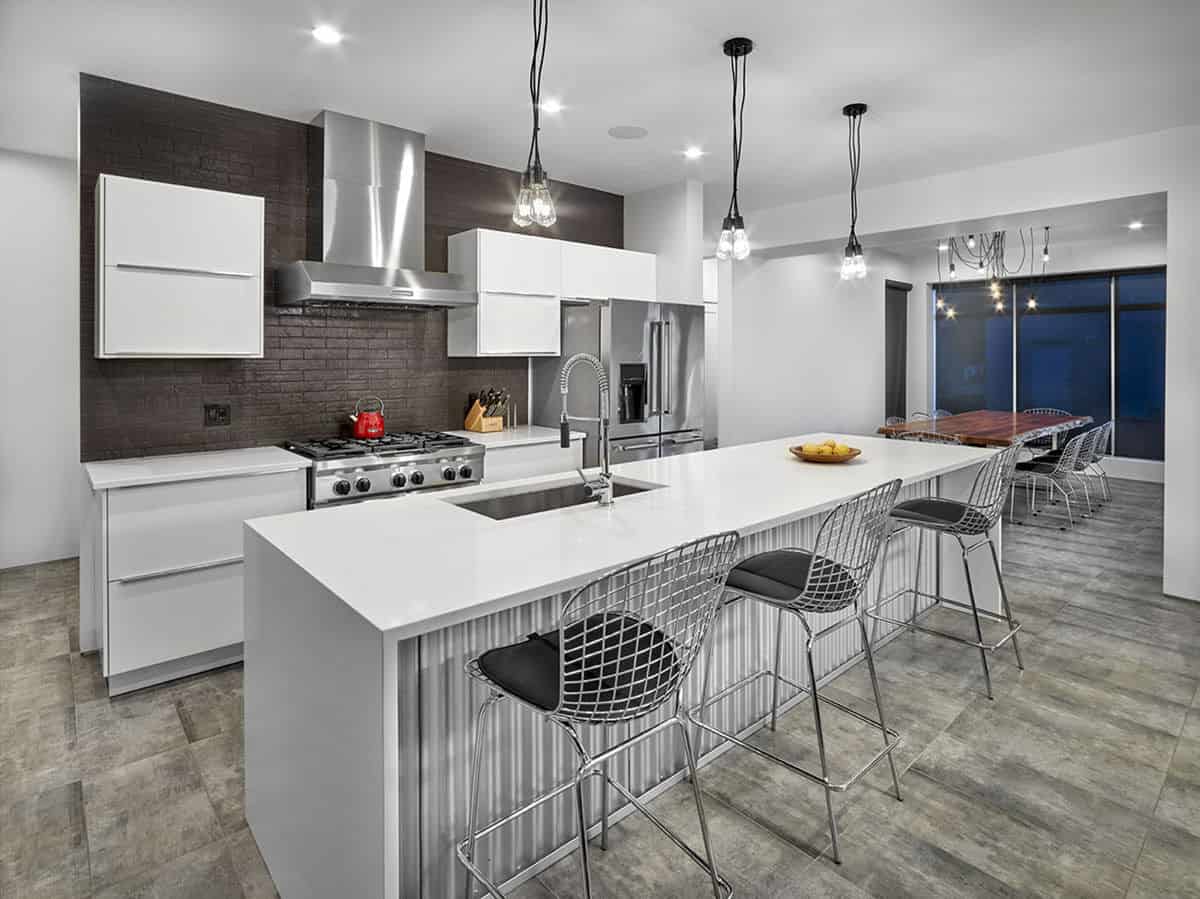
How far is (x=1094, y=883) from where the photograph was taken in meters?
1.91

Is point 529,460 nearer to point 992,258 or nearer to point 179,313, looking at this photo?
point 179,313

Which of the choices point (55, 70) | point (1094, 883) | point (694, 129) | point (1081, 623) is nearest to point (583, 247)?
point (694, 129)

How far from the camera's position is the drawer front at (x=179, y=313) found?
313 centimetres

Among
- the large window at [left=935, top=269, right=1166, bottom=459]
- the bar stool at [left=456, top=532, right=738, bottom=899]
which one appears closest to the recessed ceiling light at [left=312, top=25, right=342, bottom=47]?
the bar stool at [left=456, top=532, right=738, bottom=899]

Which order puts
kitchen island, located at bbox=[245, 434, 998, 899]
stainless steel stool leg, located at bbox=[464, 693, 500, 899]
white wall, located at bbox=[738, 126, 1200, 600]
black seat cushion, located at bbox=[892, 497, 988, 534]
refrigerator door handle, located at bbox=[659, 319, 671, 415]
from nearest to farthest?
1. kitchen island, located at bbox=[245, 434, 998, 899]
2. stainless steel stool leg, located at bbox=[464, 693, 500, 899]
3. black seat cushion, located at bbox=[892, 497, 988, 534]
4. white wall, located at bbox=[738, 126, 1200, 600]
5. refrigerator door handle, located at bbox=[659, 319, 671, 415]

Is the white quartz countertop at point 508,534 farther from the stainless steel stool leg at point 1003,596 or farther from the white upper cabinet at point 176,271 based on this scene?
the white upper cabinet at point 176,271

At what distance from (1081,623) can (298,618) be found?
12.8ft

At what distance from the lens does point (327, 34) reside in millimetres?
2939

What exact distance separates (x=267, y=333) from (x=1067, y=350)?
29.2ft

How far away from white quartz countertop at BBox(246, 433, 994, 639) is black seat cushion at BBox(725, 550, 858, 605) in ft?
0.57

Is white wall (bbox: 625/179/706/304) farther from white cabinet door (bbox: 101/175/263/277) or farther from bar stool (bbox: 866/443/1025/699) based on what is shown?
white cabinet door (bbox: 101/175/263/277)

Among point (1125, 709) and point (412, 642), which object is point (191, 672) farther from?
point (1125, 709)

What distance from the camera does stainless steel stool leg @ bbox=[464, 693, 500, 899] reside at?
66.6 inches

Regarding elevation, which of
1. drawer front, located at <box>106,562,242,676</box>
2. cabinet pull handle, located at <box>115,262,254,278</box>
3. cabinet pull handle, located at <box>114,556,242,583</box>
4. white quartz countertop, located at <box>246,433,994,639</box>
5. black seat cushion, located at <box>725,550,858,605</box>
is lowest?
drawer front, located at <box>106,562,242,676</box>
